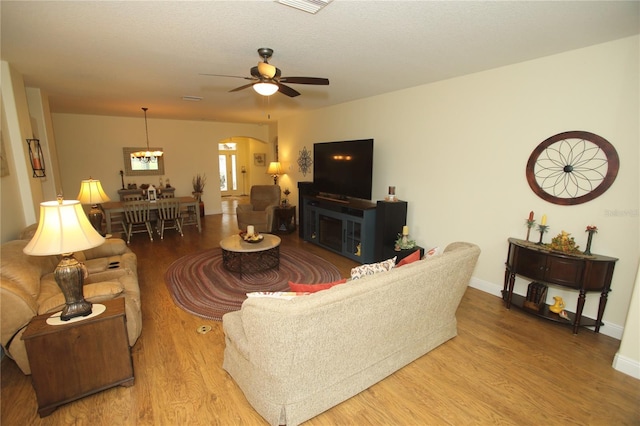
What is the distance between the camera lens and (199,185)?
27.5ft

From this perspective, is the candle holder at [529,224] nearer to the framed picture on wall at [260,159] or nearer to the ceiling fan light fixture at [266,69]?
the ceiling fan light fixture at [266,69]

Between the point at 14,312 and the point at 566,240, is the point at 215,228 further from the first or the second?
the point at 566,240

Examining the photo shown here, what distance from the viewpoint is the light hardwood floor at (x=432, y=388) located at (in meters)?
1.89

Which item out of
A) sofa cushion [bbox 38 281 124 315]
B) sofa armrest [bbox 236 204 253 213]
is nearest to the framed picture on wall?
sofa armrest [bbox 236 204 253 213]

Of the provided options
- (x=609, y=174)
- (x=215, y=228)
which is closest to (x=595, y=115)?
(x=609, y=174)

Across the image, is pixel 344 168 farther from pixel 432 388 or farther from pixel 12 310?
pixel 12 310

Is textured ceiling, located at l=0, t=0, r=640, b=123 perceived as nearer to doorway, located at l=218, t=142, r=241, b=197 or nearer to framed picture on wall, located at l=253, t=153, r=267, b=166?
framed picture on wall, located at l=253, t=153, r=267, b=166

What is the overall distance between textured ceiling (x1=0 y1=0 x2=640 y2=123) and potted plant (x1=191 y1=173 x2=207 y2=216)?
4.35 meters

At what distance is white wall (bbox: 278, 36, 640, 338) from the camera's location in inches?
105

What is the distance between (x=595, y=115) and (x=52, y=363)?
4.81 metres

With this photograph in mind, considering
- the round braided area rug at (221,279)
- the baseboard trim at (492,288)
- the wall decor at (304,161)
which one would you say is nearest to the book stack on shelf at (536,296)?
the baseboard trim at (492,288)

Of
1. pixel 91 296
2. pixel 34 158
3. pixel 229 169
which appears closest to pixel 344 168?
pixel 91 296

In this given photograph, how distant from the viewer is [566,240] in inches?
113

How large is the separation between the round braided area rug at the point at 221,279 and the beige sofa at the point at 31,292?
2.33ft
